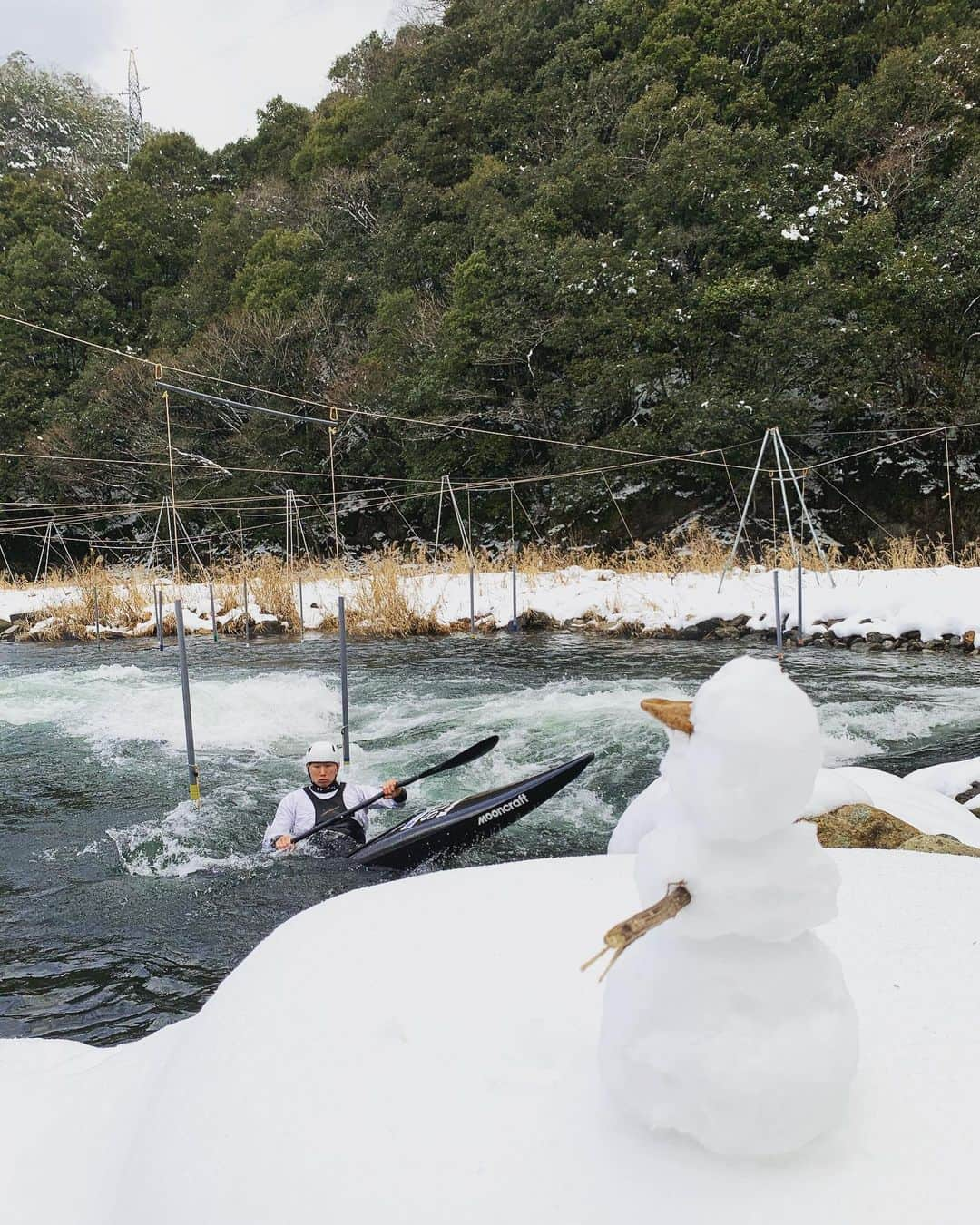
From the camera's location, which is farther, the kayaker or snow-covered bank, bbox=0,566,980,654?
snow-covered bank, bbox=0,566,980,654

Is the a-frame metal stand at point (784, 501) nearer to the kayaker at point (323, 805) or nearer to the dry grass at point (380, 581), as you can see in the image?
the dry grass at point (380, 581)

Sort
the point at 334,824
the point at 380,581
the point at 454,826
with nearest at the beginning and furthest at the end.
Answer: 1. the point at 454,826
2. the point at 334,824
3. the point at 380,581

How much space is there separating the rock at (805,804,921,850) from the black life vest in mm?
2530

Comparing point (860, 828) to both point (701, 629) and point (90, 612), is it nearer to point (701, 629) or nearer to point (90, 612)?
point (701, 629)

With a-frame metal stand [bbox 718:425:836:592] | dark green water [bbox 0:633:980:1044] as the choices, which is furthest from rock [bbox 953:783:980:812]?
a-frame metal stand [bbox 718:425:836:592]

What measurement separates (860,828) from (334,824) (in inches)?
106

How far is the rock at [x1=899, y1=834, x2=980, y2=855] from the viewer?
119 inches

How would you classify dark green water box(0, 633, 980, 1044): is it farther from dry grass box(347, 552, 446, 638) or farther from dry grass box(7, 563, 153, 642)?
dry grass box(7, 563, 153, 642)

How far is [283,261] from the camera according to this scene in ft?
79.7

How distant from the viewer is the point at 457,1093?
1419mm

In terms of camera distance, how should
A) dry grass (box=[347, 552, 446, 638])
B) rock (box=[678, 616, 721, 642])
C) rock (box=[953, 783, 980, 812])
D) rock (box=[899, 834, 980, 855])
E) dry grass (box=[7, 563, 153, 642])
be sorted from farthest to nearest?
dry grass (box=[7, 563, 153, 642]) → dry grass (box=[347, 552, 446, 638]) → rock (box=[678, 616, 721, 642]) → rock (box=[953, 783, 980, 812]) → rock (box=[899, 834, 980, 855])

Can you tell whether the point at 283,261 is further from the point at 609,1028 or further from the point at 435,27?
the point at 609,1028

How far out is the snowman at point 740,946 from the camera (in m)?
1.13

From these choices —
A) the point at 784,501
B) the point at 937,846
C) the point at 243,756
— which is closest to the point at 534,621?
the point at 784,501
